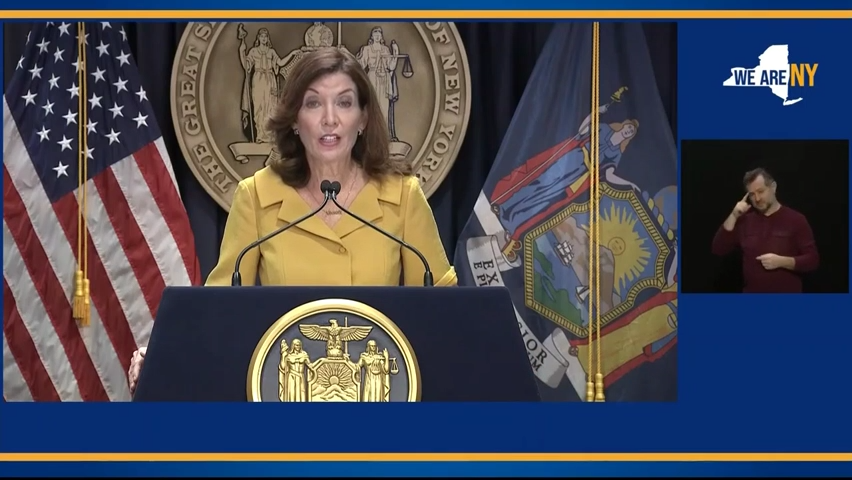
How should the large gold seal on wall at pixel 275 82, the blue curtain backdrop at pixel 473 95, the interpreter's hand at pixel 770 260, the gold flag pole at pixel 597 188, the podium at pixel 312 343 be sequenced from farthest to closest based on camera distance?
the blue curtain backdrop at pixel 473 95
the large gold seal on wall at pixel 275 82
the gold flag pole at pixel 597 188
the interpreter's hand at pixel 770 260
the podium at pixel 312 343

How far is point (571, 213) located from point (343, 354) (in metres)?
2.39

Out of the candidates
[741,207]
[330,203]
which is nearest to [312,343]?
[330,203]

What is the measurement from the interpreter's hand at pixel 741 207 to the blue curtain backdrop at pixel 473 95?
1.35 metres

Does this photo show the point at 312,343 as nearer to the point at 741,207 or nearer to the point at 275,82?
the point at 741,207

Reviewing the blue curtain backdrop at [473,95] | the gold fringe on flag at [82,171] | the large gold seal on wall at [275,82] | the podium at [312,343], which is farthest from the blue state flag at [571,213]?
the podium at [312,343]

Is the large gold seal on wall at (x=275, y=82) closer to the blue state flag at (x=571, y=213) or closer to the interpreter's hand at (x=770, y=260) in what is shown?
the blue state flag at (x=571, y=213)

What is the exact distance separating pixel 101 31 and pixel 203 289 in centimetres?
254

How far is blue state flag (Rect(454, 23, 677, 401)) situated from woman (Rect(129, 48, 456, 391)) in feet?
3.87

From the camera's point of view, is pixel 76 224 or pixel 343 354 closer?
pixel 343 354

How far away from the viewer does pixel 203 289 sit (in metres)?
2.58

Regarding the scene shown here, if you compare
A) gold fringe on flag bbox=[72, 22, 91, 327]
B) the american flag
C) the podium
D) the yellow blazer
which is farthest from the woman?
gold fringe on flag bbox=[72, 22, 91, 327]

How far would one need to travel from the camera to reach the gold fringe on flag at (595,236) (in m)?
4.70

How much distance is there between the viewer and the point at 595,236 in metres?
4.82

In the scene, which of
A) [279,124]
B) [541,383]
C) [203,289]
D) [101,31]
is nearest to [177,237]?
[101,31]
